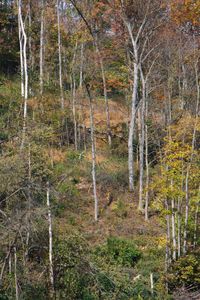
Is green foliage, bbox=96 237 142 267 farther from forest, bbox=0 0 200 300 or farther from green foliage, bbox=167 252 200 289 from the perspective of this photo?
green foliage, bbox=167 252 200 289

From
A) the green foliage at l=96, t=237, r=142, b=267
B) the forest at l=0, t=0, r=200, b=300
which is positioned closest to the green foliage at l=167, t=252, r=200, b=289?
the forest at l=0, t=0, r=200, b=300

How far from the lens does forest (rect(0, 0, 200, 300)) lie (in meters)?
11.5

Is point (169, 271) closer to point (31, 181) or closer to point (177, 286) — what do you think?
point (177, 286)

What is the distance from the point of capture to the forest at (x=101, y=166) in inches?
451

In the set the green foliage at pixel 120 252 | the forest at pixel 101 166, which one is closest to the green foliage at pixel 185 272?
the forest at pixel 101 166

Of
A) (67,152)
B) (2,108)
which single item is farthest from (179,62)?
(2,108)

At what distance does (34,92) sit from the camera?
25.0 meters

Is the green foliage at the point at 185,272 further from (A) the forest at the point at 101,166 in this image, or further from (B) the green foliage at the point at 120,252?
(B) the green foliage at the point at 120,252

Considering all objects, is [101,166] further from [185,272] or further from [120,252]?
[185,272]

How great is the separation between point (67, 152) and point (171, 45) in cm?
778

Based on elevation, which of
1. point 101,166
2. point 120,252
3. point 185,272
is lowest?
point 120,252

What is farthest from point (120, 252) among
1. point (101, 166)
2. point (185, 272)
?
point (101, 166)

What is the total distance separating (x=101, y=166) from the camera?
23312 mm

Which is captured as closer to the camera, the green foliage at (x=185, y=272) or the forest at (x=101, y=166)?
the forest at (x=101, y=166)
